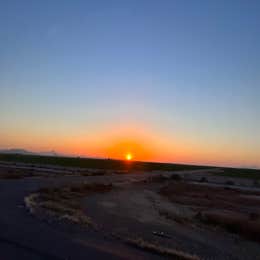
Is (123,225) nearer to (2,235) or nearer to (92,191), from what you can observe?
(2,235)

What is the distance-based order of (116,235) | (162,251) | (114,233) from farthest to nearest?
1. (114,233)
2. (116,235)
3. (162,251)

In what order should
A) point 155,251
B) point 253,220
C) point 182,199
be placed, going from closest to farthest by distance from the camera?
point 155,251
point 253,220
point 182,199

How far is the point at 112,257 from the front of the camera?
39.3 feet

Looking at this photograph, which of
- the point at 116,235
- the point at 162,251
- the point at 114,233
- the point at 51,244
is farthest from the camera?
the point at 114,233

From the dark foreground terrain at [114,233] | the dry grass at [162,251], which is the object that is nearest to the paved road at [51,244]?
the dark foreground terrain at [114,233]

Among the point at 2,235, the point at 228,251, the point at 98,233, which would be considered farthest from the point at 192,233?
the point at 2,235

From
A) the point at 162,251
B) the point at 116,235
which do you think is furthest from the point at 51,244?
the point at 162,251

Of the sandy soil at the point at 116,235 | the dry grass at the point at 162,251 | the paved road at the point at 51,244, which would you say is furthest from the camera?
the dry grass at the point at 162,251

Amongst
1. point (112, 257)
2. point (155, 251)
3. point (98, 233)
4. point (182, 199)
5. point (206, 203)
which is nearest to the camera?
point (112, 257)

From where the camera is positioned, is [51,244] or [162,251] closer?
[51,244]

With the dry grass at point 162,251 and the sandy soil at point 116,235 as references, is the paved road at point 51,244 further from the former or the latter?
the dry grass at point 162,251

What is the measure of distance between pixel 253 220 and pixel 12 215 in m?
16.0

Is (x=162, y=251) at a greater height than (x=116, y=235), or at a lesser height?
lesser

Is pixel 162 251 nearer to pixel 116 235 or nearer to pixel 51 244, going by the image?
pixel 116 235
